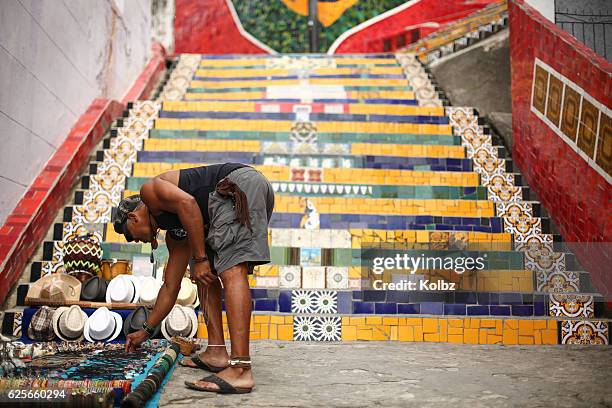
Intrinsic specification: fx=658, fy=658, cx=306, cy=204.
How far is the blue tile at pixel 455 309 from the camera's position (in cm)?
415

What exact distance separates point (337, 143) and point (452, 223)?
1590mm

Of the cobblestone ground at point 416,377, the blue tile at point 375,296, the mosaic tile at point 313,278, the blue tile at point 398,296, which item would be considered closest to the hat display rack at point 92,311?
the cobblestone ground at point 416,377

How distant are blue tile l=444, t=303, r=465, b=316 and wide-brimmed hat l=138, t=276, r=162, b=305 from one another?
1786mm

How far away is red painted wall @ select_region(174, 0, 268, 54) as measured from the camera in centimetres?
1147

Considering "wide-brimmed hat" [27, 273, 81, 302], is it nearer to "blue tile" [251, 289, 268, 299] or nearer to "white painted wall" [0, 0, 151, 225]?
"white painted wall" [0, 0, 151, 225]

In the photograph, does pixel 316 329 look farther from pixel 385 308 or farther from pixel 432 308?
pixel 432 308

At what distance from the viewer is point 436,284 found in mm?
4363

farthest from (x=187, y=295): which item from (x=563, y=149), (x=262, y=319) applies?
(x=563, y=149)

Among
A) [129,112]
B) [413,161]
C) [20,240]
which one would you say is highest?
[129,112]

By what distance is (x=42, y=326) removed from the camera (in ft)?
12.0

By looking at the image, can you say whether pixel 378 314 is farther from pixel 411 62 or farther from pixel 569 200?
pixel 411 62

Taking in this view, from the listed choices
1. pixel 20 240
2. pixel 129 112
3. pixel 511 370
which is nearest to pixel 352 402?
pixel 511 370

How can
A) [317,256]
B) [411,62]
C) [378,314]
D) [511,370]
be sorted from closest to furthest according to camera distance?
[511,370] < [378,314] < [317,256] < [411,62]

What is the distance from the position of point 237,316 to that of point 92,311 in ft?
5.43
